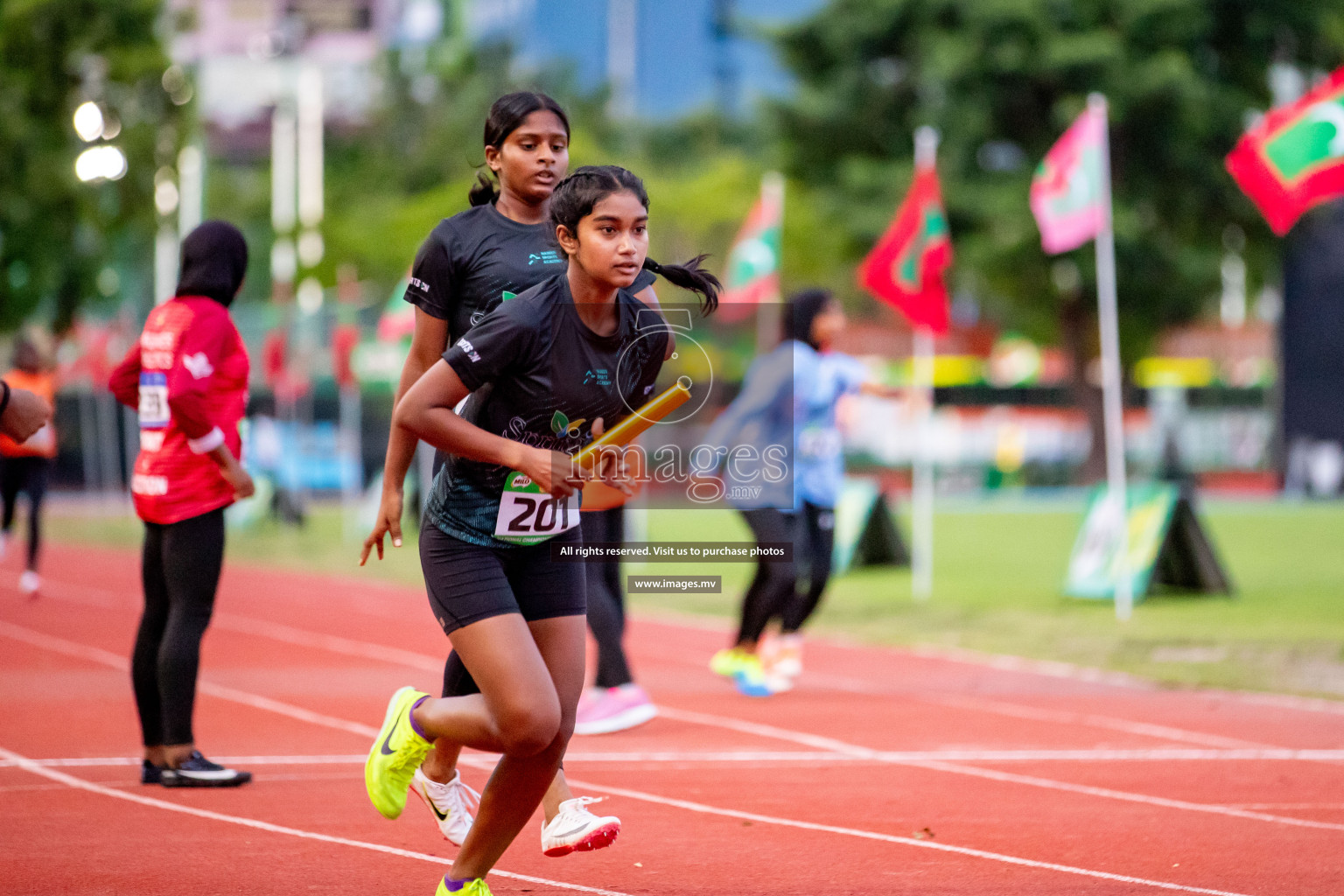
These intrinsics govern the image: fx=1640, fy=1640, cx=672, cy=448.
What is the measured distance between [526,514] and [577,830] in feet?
3.02

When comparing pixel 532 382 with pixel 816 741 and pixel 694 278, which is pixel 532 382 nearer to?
pixel 694 278

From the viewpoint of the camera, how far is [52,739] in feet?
24.2

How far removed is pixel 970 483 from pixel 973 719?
3502cm

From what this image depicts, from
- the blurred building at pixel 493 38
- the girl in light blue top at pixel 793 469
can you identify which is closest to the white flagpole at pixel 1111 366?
the girl in light blue top at pixel 793 469

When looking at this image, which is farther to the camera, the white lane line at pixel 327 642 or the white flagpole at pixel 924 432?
the white flagpole at pixel 924 432

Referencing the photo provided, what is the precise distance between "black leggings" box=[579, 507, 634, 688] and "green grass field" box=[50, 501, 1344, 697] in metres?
0.70

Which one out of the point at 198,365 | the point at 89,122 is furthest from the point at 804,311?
the point at 89,122

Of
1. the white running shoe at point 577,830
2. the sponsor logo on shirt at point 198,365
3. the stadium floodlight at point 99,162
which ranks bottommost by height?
the white running shoe at point 577,830

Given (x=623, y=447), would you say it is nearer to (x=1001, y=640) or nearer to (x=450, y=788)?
(x=450, y=788)

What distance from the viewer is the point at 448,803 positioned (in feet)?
16.3

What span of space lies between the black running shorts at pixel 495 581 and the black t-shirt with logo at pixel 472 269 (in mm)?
829

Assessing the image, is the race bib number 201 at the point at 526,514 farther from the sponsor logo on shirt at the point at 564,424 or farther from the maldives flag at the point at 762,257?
the maldives flag at the point at 762,257

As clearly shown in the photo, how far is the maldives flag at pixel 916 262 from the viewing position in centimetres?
1438

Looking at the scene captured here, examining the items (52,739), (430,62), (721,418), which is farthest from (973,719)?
(430,62)
